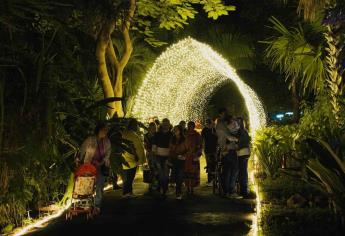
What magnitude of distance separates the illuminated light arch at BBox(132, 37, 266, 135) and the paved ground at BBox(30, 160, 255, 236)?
20.2 feet

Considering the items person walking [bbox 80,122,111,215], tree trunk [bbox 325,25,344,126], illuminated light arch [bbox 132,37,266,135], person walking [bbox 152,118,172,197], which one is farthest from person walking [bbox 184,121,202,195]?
illuminated light arch [bbox 132,37,266,135]

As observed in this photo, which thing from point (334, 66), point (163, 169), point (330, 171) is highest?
point (334, 66)

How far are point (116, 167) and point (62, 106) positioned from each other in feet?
5.75

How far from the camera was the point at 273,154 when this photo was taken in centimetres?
1456

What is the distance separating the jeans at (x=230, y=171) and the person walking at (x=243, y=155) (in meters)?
0.12

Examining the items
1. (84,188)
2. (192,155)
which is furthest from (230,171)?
(84,188)

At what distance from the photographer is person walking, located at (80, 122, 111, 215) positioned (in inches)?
397

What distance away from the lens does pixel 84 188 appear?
9.66 m

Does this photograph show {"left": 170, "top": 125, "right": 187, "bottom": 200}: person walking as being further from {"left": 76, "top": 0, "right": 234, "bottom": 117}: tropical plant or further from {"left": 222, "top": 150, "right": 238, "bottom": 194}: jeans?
{"left": 76, "top": 0, "right": 234, "bottom": 117}: tropical plant

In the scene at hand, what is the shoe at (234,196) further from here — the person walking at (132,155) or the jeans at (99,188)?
the jeans at (99,188)

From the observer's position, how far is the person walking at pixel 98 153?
33.1ft

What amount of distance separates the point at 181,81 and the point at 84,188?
47.0ft

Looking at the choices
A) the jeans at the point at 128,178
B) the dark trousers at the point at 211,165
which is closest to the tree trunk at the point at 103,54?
the dark trousers at the point at 211,165

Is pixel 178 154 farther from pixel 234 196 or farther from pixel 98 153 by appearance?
pixel 98 153
